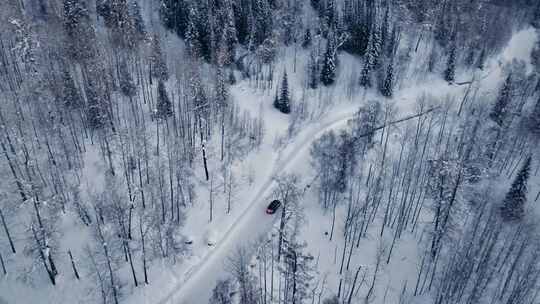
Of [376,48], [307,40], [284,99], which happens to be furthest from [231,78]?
[376,48]

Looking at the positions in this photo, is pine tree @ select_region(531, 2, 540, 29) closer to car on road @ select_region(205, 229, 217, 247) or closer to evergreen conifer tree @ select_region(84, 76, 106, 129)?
car on road @ select_region(205, 229, 217, 247)

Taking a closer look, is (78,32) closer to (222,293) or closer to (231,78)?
(231,78)

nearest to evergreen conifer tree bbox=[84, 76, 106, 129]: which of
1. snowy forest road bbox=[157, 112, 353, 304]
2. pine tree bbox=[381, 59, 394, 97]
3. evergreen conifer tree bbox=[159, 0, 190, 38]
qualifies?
evergreen conifer tree bbox=[159, 0, 190, 38]

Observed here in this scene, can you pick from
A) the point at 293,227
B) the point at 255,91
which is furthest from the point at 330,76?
the point at 293,227

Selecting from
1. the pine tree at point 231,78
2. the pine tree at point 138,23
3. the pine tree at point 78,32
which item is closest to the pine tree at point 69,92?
the pine tree at point 78,32

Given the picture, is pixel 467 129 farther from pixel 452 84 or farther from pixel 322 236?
pixel 322 236

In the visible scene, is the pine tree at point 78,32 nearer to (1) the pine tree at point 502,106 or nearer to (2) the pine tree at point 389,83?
(2) the pine tree at point 389,83
